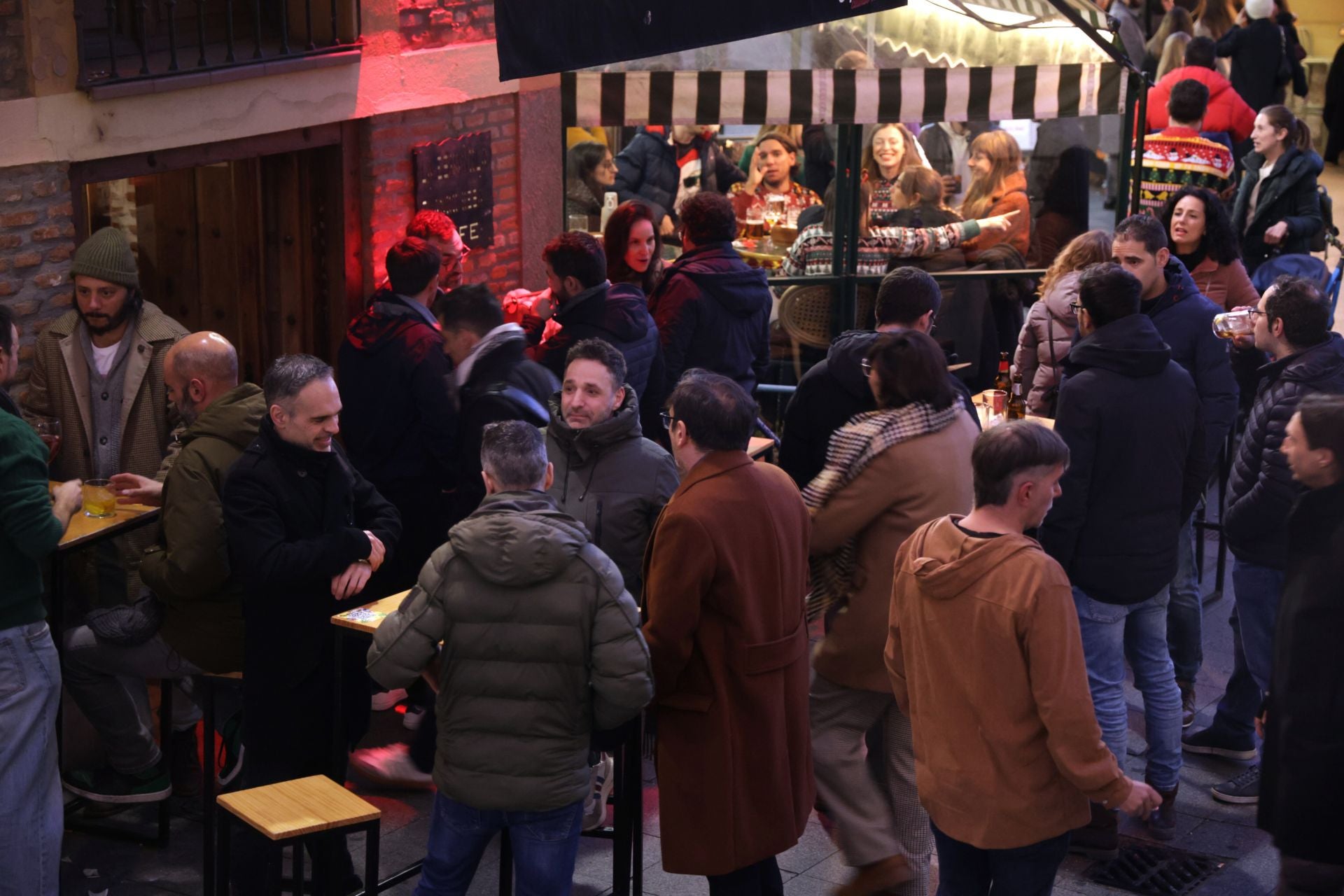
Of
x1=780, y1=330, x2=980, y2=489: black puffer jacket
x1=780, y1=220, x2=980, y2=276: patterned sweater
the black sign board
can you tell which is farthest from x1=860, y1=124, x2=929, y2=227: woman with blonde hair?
x1=780, y1=330, x2=980, y2=489: black puffer jacket

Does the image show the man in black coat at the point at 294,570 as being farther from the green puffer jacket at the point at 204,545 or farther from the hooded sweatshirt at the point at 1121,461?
the hooded sweatshirt at the point at 1121,461

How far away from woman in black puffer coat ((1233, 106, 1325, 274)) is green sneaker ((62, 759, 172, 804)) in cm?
782

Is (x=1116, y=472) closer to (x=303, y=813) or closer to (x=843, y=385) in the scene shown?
(x=843, y=385)

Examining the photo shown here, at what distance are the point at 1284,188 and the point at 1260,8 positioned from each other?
20.3 feet

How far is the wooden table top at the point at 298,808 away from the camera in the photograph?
16.1 feet

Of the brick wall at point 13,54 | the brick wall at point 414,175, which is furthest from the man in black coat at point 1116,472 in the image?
the brick wall at point 13,54

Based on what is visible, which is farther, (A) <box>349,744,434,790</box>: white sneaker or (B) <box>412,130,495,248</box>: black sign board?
(B) <box>412,130,495,248</box>: black sign board

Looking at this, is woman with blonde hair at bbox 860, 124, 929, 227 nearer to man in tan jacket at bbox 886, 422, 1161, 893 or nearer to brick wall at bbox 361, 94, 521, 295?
brick wall at bbox 361, 94, 521, 295

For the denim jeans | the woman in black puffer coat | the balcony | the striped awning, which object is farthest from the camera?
the woman in black puffer coat

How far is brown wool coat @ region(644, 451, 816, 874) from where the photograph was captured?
16.7ft

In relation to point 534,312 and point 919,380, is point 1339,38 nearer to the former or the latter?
point 534,312

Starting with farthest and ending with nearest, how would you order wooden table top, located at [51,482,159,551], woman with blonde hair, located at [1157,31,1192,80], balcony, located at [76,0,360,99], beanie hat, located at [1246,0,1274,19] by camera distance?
beanie hat, located at [1246,0,1274,19]
woman with blonde hair, located at [1157,31,1192,80]
balcony, located at [76,0,360,99]
wooden table top, located at [51,482,159,551]

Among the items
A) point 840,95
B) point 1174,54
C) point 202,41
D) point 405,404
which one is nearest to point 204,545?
point 405,404

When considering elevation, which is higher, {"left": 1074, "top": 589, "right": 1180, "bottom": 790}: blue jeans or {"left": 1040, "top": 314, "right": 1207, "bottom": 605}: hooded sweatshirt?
{"left": 1040, "top": 314, "right": 1207, "bottom": 605}: hooded sweatshirt
